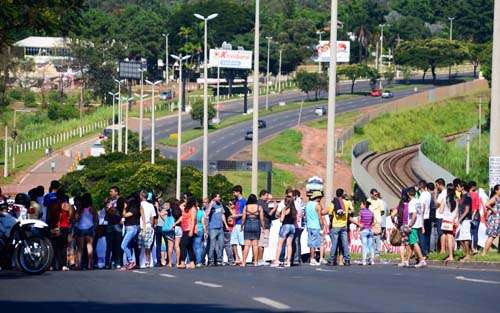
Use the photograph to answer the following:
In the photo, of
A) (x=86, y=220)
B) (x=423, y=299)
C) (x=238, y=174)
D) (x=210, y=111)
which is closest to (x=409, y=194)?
(x=86, y=220)

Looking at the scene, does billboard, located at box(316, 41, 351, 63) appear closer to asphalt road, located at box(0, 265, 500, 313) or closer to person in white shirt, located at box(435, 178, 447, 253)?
person in white shirt, located at box(435, 178, 447, 253)

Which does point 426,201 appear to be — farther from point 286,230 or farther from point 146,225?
point 146,225

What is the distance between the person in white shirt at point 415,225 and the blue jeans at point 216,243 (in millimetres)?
4057

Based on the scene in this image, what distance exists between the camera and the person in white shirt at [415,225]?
100 feet

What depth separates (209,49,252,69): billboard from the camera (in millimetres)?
158875

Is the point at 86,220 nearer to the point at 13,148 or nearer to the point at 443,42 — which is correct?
the point at 13,148

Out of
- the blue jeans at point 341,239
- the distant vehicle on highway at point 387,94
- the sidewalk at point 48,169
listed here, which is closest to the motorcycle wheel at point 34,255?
the blue jeans at point 341,239

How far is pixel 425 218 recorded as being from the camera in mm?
31516

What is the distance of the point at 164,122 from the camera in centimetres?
14500

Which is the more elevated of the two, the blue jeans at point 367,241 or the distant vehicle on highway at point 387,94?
the blue jeans at point 367,241

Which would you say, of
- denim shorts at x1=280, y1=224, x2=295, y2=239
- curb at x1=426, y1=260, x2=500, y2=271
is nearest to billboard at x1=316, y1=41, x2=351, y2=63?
denim shorts at x1=280, y1=224, x2=295, y2=239

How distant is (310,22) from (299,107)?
48.1m

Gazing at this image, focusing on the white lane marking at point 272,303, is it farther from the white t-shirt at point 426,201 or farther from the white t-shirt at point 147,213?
the white t-shirt at point 147,213

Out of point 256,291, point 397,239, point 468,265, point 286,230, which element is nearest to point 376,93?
point 286,230
